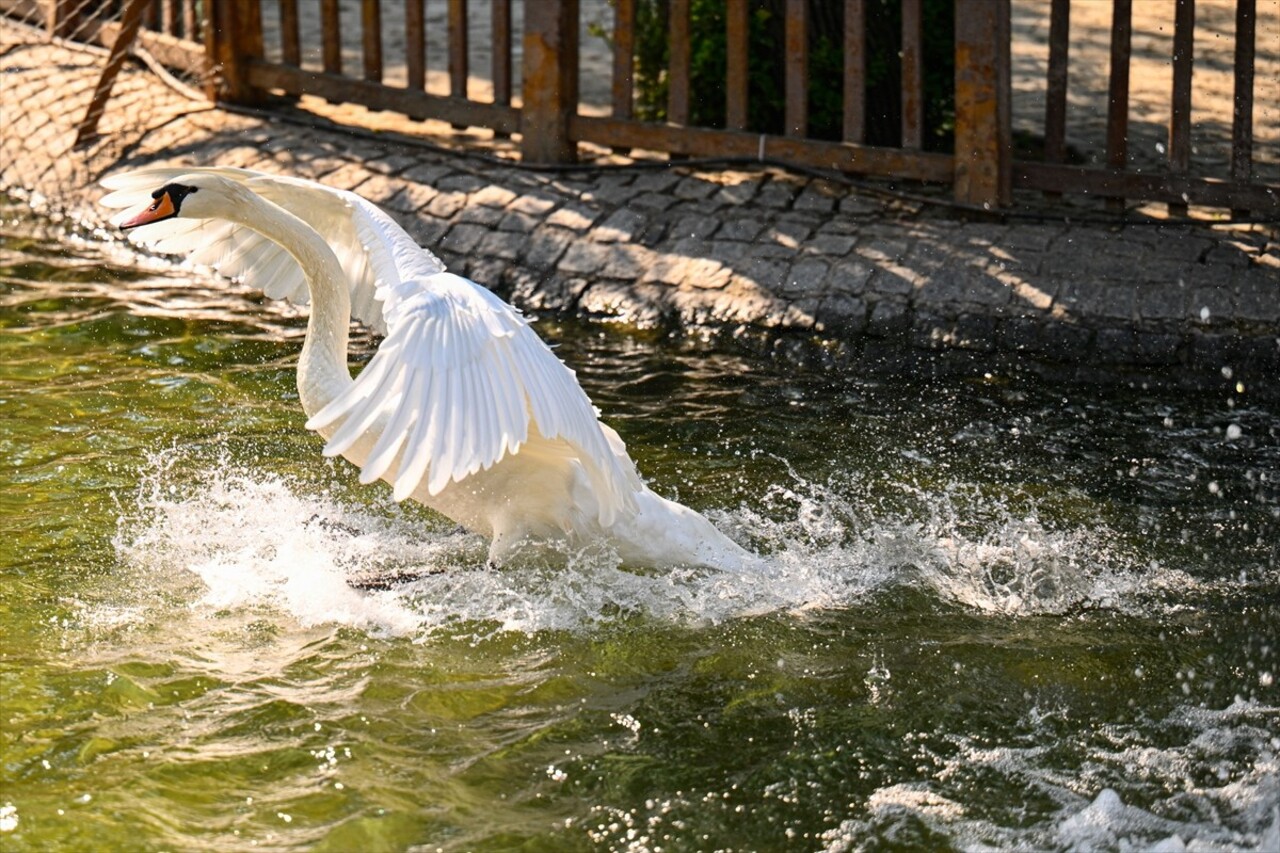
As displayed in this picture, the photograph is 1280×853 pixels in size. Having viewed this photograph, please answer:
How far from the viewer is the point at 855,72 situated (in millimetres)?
8688

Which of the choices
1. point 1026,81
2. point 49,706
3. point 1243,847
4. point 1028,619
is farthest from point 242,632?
point 1026,81

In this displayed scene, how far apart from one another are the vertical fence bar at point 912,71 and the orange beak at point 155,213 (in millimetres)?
4590

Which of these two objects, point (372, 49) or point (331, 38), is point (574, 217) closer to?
point (372, 49)

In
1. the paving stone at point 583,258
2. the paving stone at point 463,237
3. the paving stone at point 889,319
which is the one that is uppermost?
the paving stone at point 463,237

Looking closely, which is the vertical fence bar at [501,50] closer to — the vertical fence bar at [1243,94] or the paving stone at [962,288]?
the paving stone at [962,288]

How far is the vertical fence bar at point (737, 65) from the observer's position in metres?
8.93

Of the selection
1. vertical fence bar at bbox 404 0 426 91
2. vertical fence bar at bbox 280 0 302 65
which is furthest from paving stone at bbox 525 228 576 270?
vertical fence bar at bbox 280 0 302 65

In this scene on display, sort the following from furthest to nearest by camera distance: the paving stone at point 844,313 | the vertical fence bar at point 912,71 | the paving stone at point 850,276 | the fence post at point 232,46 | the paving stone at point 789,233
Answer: the fence post at point 232,46 < the vertical fence bar at point 912,71 < the paving stone at point 789,233 < the paving stone at point 850,276 < the paving stone at point 844,313

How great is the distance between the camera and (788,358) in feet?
25.4

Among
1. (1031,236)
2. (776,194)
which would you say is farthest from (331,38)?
(1031,236)

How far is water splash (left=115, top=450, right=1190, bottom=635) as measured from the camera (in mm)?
5340

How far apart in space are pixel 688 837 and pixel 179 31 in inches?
344

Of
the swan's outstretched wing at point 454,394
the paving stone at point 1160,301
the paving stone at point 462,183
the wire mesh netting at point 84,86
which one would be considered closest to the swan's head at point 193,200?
the swan's outstretched wing at point 454,394

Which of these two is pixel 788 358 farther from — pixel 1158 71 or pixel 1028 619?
pixel 1158 71
